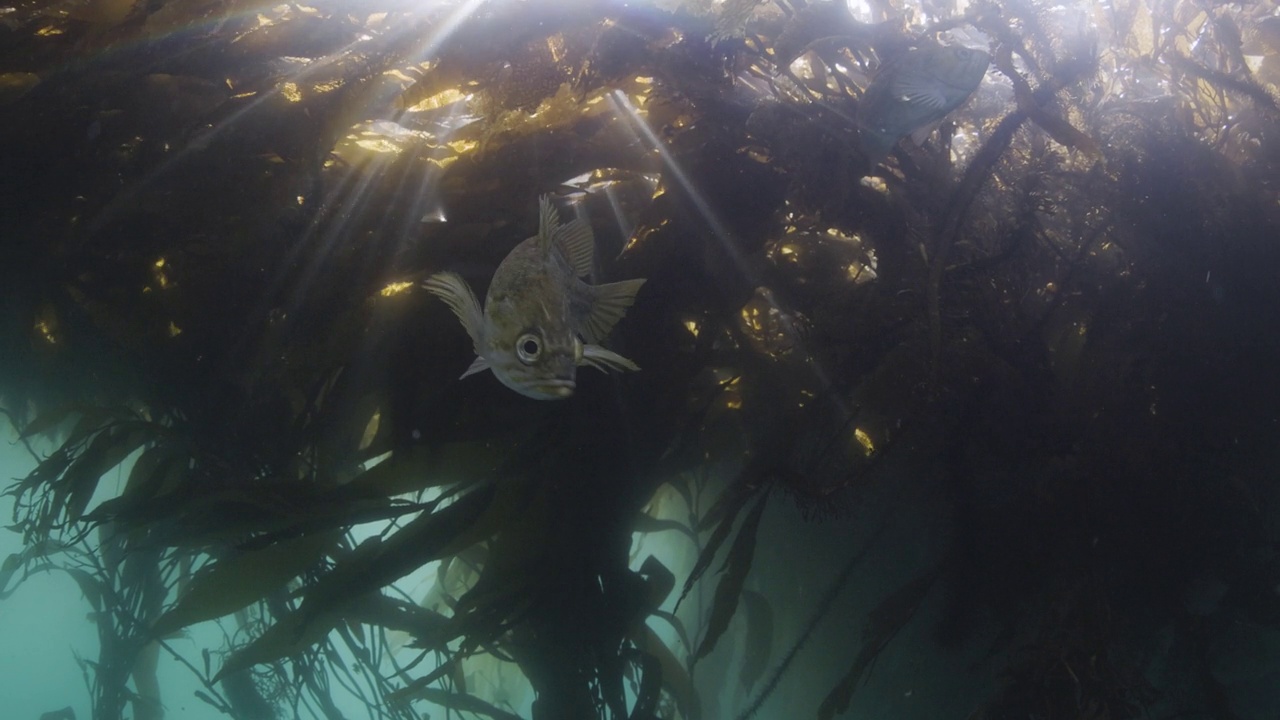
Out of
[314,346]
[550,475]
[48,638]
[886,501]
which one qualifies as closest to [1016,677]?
[886,501]

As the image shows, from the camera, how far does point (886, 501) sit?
7.80ft

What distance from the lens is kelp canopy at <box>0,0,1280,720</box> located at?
2.01 metres

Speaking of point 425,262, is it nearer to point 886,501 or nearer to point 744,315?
point 744,315

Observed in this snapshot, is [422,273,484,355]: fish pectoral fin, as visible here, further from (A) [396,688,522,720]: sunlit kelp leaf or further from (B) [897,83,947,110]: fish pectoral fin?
(A) [396,688,522,720]: sunlit kelp leaf

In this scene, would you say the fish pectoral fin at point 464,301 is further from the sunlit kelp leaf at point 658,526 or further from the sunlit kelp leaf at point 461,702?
the sunlit kelp leaf at point 461,702

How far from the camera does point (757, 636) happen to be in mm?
2930

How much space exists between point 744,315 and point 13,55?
3571 mm

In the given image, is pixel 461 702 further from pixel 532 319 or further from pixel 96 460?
pixel 532 319

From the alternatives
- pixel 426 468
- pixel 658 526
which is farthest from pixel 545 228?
pixel 658 526

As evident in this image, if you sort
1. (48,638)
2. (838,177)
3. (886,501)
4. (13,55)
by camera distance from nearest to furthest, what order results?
1. (838,177)
2. (886,501)
3. (13,55)
4. (48,638)

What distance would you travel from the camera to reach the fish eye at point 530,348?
0.84m

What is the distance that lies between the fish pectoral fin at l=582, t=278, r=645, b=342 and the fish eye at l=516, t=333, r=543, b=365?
0.30 meters

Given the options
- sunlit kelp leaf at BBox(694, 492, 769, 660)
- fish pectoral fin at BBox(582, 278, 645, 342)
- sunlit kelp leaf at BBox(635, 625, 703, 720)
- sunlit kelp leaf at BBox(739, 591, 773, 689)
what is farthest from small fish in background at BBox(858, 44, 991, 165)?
sunlit kelp leaf at BBox(635, 625, 703, 720)

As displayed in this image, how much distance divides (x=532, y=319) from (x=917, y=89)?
4.75 ft
